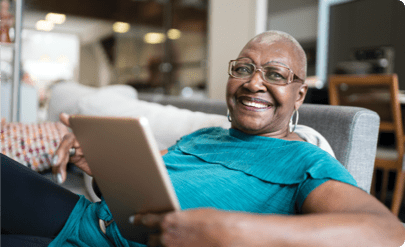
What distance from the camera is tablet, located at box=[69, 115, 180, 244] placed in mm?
559

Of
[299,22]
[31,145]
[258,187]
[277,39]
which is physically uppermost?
[299,22]

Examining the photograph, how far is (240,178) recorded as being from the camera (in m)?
0.84

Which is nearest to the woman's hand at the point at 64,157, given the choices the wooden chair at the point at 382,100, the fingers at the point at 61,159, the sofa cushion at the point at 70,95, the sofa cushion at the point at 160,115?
the fingers at the point at 61,159

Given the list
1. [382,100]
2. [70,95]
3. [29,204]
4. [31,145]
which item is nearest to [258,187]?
[29,204]

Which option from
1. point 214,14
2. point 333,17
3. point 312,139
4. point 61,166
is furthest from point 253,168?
point 333,17

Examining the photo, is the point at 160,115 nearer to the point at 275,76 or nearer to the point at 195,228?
the point at 275,76

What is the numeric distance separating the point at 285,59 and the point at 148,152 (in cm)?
57

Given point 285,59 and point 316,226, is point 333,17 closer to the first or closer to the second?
point 285,59

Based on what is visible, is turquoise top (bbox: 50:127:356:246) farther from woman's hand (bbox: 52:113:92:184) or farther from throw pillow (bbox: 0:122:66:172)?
throw pillow (bbox: 0:122:66:172)

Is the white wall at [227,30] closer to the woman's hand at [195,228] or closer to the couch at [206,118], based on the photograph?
the couch at [206,118]

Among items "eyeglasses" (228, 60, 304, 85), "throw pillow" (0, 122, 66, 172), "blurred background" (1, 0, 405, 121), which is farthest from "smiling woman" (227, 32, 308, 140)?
"blurred background" (1, 0, 405, 121)

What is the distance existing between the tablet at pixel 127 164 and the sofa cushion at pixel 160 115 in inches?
25.8

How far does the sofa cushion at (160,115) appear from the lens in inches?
56.1

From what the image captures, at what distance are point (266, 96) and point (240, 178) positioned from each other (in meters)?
0.27
